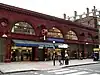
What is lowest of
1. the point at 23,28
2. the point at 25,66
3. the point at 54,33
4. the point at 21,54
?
the point at 25,66

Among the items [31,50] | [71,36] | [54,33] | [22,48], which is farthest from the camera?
[71,36]

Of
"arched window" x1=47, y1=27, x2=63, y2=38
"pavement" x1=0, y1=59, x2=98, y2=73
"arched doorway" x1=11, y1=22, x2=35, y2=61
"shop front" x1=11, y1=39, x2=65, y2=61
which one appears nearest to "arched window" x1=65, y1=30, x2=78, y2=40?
"arched window" x1=47, y1=27, x2=63, y2=38

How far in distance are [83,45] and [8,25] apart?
62.8 ft

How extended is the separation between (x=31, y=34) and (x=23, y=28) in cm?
157

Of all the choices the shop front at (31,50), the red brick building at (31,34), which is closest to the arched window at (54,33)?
the red brick building at (31,34)

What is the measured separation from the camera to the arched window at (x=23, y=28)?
27769 millimetres

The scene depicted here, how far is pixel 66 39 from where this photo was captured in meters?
35.3

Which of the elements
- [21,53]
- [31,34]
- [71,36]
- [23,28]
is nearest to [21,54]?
[21,53]

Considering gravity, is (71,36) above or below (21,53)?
above

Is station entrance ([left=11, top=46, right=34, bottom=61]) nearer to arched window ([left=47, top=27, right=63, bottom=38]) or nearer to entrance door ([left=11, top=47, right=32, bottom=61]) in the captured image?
entrance door ([left=11, top=47, right=32, bottom=61])

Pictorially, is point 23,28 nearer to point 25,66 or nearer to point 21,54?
point 21,54

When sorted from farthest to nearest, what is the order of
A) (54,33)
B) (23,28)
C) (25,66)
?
(54,33) → (23,28) → (25,66)

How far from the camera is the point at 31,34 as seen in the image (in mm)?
29578

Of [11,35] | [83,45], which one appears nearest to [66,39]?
[83,45]
